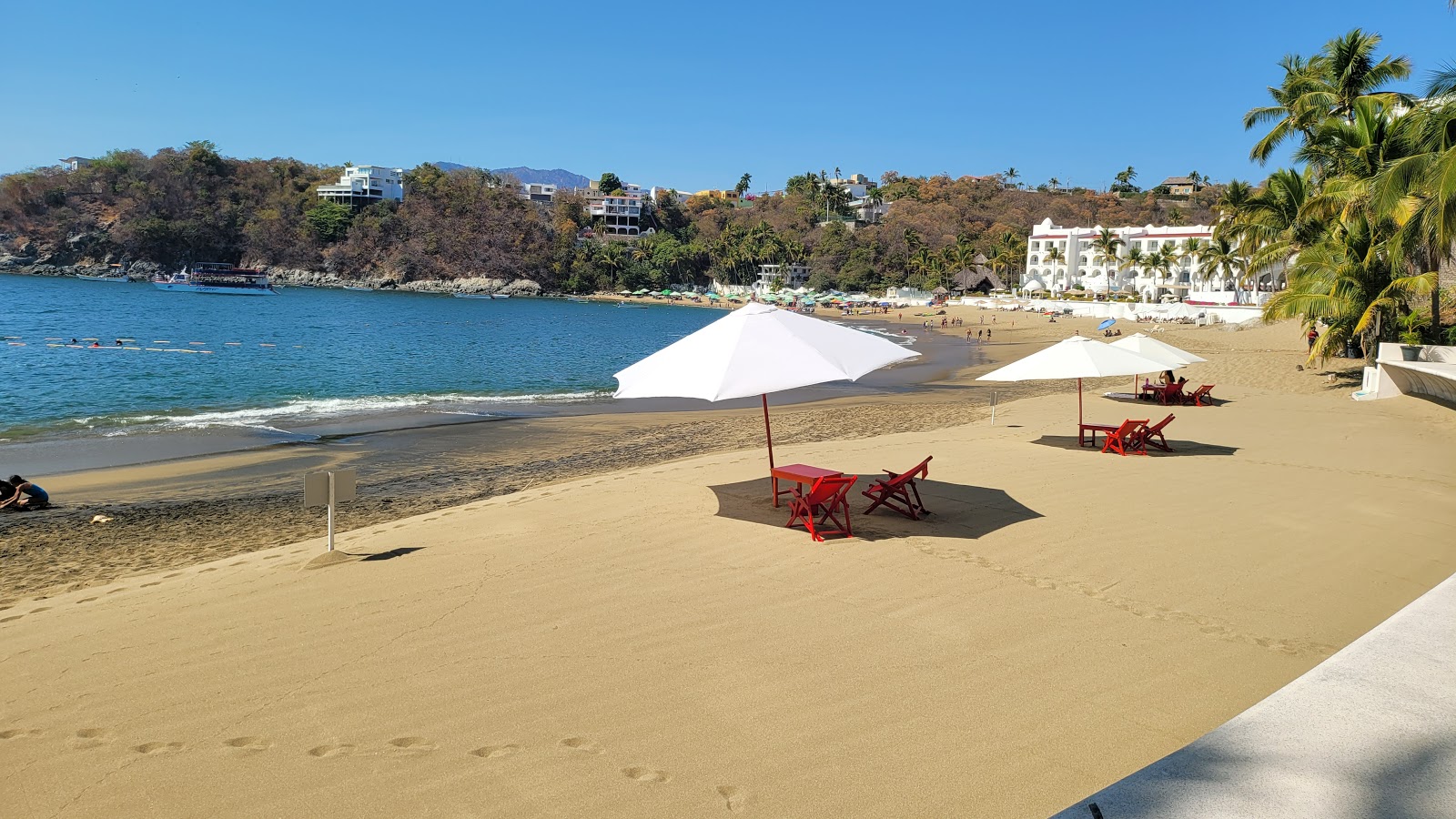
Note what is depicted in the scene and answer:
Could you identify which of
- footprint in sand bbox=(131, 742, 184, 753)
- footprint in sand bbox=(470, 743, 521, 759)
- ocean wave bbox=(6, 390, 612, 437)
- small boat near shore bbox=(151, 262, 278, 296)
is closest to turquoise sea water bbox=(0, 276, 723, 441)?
ocean wave bbox=(6, 390, 612, 437)

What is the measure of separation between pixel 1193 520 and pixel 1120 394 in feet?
38.2

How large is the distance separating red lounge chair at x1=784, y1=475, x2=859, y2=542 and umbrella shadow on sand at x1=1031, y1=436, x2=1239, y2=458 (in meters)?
5.46

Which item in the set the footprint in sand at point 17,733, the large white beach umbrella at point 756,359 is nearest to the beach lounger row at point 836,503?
the large white beach umbrella at point 756,359

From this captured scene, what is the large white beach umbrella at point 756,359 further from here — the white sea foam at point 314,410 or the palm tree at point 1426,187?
the white sea foam at point 314,410

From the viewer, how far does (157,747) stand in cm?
395

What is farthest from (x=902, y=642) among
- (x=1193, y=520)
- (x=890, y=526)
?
(x=1193, y=520)

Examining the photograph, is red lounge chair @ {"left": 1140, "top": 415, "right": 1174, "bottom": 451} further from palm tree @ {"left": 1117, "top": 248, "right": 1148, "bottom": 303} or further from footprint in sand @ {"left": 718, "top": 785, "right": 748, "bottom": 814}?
palm tree @ {"left": 1117, "top": 248, "right": 1148, "bottom": 303}

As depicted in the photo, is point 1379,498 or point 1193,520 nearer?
point 1193,520

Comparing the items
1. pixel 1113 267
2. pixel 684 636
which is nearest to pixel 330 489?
pixel 684 636

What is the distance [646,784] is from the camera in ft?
11.8

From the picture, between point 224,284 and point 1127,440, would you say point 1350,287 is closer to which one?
point 1127,440

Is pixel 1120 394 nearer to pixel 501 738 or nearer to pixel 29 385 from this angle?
pixel 501 738

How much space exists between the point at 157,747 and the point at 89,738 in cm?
39

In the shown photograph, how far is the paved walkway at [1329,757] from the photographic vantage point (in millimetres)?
2404
